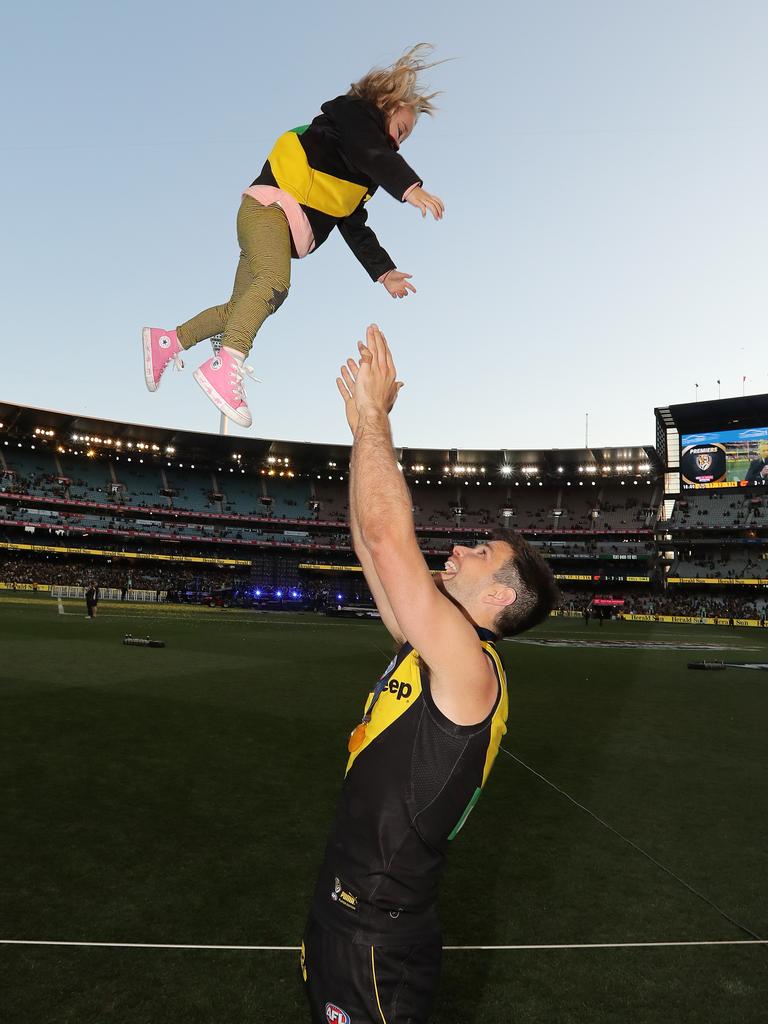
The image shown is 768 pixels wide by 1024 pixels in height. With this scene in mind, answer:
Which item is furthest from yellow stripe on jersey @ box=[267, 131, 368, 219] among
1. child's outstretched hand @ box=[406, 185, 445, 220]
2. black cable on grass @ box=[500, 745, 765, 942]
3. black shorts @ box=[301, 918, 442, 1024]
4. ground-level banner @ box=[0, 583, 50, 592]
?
ground-level banner @ box=[0, 583, 50, 592]

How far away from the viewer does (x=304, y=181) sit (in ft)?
8.51

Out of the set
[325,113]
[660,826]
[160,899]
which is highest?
[325,113]

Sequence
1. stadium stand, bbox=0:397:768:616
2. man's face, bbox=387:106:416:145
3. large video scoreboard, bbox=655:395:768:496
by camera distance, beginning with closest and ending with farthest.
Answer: man's face, bbox=387:106:416:145
large video scoreboard, bbox=655:395:768:496
stadium stand, bbox=0:397:768:616

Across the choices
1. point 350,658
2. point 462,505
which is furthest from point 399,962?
point 462,505

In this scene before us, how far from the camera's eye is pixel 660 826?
5879mm

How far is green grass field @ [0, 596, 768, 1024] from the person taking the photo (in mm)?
3311

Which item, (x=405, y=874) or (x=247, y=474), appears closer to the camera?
(x=405, y=874)

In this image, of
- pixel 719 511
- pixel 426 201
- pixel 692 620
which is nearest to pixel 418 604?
pixel 426 201

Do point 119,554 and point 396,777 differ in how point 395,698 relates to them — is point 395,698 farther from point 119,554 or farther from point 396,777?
point 119,554

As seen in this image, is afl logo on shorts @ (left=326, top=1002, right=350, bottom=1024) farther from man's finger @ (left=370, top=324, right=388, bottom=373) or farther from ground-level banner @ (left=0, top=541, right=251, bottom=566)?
ground-level banner @ (left=0, top=541, right=251, bottom=566)

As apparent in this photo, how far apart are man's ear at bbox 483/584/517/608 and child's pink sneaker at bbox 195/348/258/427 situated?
44.7 inches

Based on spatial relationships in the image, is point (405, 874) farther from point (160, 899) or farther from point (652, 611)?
point (652, 611)

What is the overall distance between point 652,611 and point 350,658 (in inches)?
2010

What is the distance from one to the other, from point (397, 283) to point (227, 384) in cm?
99
